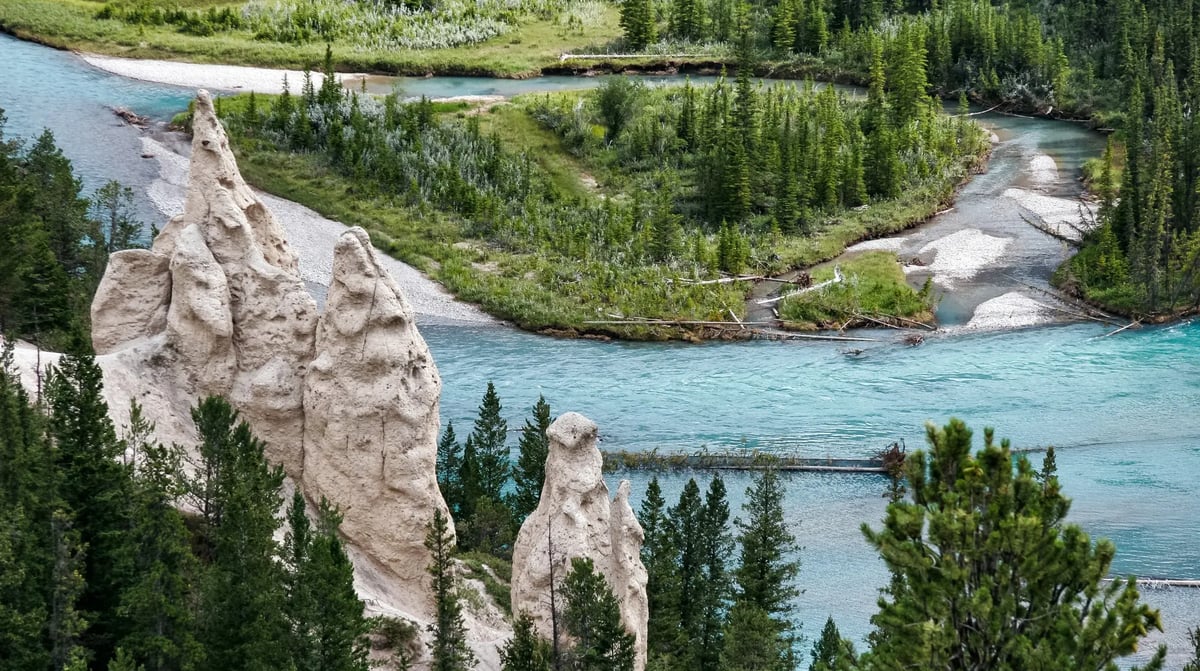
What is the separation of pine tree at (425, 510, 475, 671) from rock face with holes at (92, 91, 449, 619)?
8.00ft

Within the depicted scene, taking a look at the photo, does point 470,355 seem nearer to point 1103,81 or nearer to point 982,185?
point 982,185

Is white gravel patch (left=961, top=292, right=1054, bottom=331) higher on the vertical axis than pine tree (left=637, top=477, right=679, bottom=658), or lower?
higher

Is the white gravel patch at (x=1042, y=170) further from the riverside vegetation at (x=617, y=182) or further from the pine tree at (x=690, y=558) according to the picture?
the pine tree at (x=690, y=558)

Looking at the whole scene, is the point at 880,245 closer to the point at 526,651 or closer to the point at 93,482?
the point at 526,651

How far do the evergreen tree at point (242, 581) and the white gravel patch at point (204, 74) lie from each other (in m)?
78.8

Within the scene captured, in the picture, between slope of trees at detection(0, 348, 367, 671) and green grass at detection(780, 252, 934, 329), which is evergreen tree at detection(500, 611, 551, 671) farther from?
green grass at detection(780, 252, 934, 329)

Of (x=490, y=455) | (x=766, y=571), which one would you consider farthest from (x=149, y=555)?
(x=490, y=455)

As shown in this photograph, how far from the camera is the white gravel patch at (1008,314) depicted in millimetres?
80188

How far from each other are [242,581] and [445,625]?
4334mm

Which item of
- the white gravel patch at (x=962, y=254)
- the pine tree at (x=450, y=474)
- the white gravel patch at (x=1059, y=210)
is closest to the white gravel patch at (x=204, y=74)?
the white gravel patch at (x=962, y=254)

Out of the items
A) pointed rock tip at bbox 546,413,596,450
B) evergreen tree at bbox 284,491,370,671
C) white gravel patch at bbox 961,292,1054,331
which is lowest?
white gravel patch at bbox 961,292,1054,331

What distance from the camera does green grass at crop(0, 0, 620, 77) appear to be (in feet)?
385

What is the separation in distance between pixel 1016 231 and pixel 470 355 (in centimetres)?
3756

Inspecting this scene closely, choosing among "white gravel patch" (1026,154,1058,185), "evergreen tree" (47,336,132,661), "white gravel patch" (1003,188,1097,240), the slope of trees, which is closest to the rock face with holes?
the slope of trees
